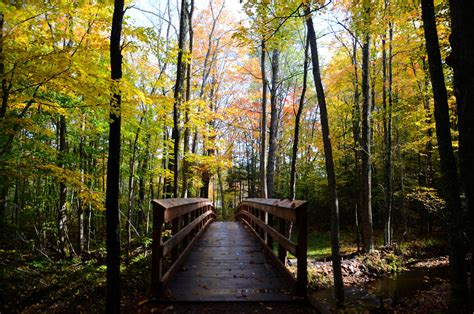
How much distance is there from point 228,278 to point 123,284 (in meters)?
4.13

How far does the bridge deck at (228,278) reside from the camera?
3637mm

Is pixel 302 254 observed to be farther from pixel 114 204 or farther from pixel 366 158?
pixel 366 158

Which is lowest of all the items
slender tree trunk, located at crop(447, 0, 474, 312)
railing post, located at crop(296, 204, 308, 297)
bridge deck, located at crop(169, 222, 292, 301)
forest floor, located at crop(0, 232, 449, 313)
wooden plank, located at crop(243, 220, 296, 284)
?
forest floor, located at crop(0, 232, 449, 313)

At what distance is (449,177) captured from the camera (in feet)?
14.3

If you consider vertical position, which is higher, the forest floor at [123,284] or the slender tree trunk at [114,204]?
the slender tree trunk at [114,204]

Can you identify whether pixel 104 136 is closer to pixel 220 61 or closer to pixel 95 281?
pixel 95 281

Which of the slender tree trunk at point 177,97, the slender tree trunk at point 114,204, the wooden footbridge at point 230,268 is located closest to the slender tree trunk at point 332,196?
the wooden footbridge at point 230,268

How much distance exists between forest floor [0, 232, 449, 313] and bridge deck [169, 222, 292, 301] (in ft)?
0.69

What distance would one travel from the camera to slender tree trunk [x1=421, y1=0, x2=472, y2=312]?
4.21 metres

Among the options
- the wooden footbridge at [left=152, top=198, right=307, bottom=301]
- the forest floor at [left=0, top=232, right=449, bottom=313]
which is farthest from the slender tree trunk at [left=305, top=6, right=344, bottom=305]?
the forest floor at [left=0, top=232, right=449, bottom=313]

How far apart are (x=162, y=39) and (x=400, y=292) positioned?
33.2ft

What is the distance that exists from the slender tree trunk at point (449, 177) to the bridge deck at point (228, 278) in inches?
96.6

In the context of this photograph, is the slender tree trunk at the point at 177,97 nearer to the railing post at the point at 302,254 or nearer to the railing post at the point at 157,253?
the railing post at the point at 157,253

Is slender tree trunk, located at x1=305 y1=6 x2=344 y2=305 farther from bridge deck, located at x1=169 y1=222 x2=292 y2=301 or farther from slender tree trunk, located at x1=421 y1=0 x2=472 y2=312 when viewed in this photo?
slender tree trunk, located at x1=421 y1=0 x2=472 y2=312
